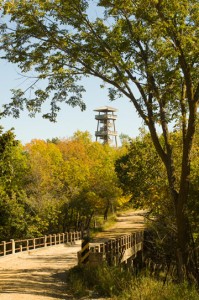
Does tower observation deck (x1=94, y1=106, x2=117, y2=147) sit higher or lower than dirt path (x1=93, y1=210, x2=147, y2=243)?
higher

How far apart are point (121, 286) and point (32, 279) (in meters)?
4.72

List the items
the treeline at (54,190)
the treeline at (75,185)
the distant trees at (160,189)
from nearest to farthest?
the distant trees at (160,189) → the treeline at (75,185) → the treeline at (54,190)

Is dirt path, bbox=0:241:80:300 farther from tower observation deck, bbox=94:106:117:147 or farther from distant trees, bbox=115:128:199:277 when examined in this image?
tower observation deck, bbox=94:106:117:147

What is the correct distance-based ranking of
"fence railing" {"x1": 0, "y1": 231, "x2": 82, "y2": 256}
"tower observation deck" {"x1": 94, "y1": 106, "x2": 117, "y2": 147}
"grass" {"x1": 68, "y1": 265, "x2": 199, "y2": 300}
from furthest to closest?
"tower observation deck" {"x1": 94, "y1": 106, "x2": 117, "y2": 147} → "fence railing" {"x1": 0, "y1": 231, "x2": 82, "y2": 256} → "grass" {"x1": 68, "y1": 265, "x2": 199, "y2": 300}

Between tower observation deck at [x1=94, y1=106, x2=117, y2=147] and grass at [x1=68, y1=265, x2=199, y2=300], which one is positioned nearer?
grass at [x1=68, y1=265, x2=199, y2=300]

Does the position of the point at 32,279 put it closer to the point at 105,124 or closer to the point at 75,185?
the point at 75,185

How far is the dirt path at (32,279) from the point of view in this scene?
12394 mm

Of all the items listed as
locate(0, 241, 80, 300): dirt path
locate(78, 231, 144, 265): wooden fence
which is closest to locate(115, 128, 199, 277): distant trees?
locate(78, 231, 144, 265): wooden fence

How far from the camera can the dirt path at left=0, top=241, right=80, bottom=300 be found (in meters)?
12.4

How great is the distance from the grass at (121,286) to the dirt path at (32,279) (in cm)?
52

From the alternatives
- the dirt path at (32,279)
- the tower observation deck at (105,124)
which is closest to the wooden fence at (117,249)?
the dirt path at (32,279)

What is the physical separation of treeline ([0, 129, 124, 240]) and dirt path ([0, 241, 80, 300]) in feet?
30.3

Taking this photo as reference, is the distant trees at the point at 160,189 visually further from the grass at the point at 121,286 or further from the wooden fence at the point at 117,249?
the wooden fence at the point at 117,249

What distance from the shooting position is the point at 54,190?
45219mm
